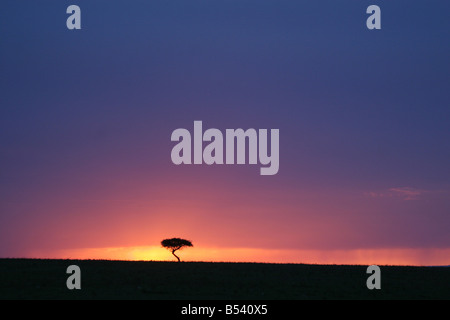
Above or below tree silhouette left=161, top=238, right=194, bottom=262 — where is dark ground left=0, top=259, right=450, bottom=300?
below

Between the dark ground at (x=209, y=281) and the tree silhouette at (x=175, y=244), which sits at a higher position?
the tree silhouette at (x=175, y=244)

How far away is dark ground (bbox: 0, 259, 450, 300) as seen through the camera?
5253cm

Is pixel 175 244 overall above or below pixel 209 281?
above

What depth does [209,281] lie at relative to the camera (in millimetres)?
59062

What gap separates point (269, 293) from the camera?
177ft

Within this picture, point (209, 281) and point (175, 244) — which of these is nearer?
point (209, 281)

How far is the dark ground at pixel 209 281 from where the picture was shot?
52531mm

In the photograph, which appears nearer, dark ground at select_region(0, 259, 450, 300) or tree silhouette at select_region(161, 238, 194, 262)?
dark ground at select_region(0, 259, 450, 300)
